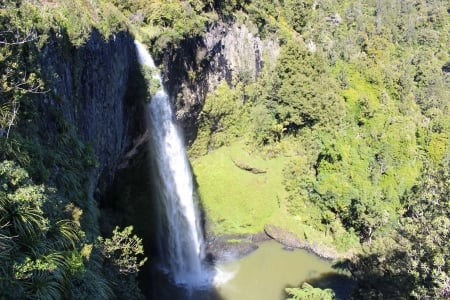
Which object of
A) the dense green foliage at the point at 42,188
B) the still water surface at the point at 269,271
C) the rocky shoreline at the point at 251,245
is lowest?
the still water surface at the point at 269,271

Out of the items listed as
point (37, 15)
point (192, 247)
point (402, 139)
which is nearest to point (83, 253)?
point (37, 15)

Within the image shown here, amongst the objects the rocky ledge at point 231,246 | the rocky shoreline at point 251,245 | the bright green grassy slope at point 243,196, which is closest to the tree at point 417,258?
the rocky shoreline at point 251,245

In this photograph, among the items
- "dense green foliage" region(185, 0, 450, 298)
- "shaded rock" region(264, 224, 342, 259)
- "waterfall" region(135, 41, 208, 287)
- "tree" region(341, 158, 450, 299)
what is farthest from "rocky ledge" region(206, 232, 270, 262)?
"tree" region(341, 158, 450, 299)

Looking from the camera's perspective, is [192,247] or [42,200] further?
[192,247]

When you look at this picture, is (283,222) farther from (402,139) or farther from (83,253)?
(83,253)

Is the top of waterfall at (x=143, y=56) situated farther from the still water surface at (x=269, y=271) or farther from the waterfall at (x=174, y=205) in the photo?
the still water surface at (x=269, y=271)

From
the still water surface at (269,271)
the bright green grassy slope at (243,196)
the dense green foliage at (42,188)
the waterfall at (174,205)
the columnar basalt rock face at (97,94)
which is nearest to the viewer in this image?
the dense green foliage at (42,188)

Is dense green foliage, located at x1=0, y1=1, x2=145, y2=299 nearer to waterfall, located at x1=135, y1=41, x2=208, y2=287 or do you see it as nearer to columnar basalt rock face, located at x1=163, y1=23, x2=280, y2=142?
waterfall, located at x1=135, y1=41, x2=208, y2=287
